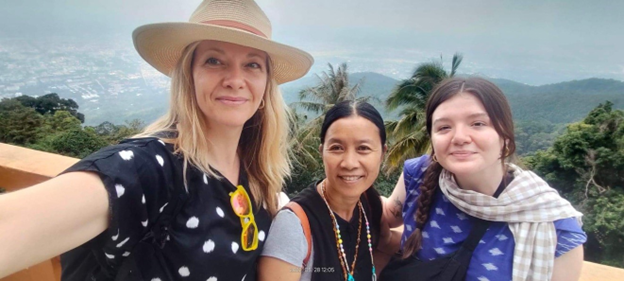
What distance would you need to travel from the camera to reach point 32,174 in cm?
194

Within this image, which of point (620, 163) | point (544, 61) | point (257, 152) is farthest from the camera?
point (544, 61)

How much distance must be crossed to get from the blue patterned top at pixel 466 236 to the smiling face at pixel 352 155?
36cm

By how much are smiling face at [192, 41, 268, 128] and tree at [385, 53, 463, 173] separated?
16.0m

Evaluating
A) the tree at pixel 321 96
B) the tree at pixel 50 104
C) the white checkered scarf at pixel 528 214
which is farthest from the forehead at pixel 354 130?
the tree at pixel 50 104

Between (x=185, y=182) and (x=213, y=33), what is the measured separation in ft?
1.79

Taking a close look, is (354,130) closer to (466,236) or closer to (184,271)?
(466,236)

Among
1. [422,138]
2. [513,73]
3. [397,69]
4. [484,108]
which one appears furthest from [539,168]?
[513,73]

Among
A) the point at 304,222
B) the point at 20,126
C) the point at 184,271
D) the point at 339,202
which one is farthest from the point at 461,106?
the point at 20,126

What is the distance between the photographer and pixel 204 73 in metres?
1.35

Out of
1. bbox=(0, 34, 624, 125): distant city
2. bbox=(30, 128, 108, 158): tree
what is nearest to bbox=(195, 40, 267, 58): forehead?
bbox=(30, 128, 108, 158): tree

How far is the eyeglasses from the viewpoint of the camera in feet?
4.38

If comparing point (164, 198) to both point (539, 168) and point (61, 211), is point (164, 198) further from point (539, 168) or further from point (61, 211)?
point (539, 168)

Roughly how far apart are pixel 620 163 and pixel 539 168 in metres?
3.96

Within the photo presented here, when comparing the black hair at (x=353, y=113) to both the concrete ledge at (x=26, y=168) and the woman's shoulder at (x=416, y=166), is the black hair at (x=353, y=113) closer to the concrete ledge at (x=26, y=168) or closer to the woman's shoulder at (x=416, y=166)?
the woman's shoulder at (x=416, y=166)
